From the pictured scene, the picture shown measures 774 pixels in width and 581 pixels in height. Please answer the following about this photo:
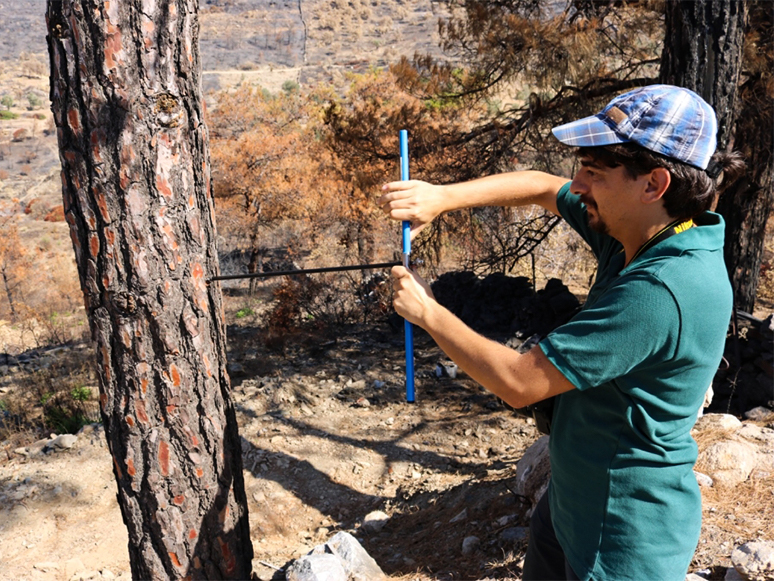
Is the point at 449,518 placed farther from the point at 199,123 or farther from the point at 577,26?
the point at 577,26

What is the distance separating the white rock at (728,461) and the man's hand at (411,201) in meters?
2.05

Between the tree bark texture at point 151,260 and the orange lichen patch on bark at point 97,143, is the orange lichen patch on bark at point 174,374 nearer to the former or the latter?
the tree bark texture at point 151,260

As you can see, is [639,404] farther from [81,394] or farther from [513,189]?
[81,394]

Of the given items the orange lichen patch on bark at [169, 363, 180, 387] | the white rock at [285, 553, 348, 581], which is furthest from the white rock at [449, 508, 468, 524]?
the orange lichen patch on bark at [169, 363, 180, 387]

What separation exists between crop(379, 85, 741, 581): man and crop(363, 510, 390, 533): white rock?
2.08 metres

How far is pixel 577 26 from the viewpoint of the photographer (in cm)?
488

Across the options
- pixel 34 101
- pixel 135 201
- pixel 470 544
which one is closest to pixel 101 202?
pixel 135 201

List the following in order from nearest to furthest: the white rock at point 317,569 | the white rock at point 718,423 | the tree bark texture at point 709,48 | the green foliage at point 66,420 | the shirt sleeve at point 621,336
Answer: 1. the shirt sleeve at point 621,336
2. the white rock at point 317,569
3. the white rock at point 718,423
4. the tree bark texture at point 709,48
5. the green foliage at point 66,420

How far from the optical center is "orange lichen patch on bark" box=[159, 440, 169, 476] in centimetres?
190

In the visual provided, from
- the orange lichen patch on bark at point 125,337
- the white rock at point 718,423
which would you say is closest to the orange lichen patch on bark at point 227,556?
the orange lichen patch on bark at point 125,337

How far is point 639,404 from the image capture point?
1243mm

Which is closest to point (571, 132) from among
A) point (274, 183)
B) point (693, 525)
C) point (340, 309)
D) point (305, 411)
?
point (693, 525)

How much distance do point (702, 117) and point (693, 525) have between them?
0.89m

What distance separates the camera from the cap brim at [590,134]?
126 centimetres
